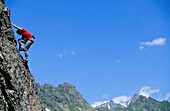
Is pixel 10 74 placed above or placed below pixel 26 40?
below

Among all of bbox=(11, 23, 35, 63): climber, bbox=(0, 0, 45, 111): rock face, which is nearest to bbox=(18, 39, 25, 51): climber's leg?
bbox=(11, 23, 35, 63): climber

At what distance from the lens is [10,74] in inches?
564

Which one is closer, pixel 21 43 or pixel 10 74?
pixel 10 74

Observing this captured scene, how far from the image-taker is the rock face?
13781 mm

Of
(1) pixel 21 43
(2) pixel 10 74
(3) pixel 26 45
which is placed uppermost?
(1) pixel 21 43

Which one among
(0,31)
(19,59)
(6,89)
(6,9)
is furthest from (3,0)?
(6,89)

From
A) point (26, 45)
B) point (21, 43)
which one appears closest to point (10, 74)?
point (26, 45)

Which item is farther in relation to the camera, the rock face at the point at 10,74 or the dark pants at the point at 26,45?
the dark pants at the point at 26,45

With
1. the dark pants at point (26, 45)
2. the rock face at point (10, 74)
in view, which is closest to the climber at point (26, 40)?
the dark pants at point (26, 45)

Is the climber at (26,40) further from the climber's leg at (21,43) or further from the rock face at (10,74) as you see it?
the rock face at (10,74)

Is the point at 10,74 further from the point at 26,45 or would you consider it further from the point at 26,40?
the point at 26,40

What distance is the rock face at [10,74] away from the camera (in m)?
13.8

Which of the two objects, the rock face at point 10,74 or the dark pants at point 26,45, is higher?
the dark pants at point 26,45

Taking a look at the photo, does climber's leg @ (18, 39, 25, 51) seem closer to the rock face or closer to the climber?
the climber
